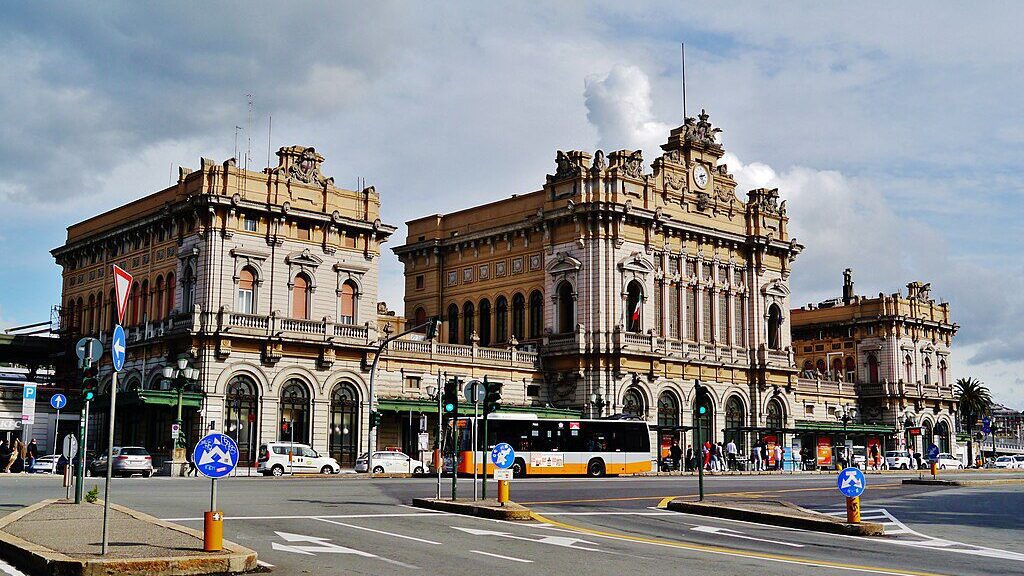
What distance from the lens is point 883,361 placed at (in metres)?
103

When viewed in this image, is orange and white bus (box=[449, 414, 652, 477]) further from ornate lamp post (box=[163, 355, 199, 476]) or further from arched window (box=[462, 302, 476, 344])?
arched window (box=[462, 302, 476, 344])

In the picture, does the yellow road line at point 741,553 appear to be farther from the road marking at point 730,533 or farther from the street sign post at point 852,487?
the street sign post at point 852,487

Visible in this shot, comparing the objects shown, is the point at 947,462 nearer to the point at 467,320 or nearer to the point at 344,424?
the point at 467,320

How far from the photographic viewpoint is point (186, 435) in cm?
5659

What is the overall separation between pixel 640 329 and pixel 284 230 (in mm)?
23195

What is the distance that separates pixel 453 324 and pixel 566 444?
85.6 ft

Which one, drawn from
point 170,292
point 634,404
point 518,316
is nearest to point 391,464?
point 170,292

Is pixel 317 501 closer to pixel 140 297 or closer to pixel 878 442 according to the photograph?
pixel 140 297

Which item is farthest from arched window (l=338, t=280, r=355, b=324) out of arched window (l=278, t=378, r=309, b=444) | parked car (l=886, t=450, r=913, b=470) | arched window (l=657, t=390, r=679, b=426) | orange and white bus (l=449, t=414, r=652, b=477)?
parked car (l=886, t=450, r=913, b=470)

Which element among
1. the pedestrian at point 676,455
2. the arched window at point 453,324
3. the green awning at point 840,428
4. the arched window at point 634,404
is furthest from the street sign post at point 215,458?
the green awning at point 840,428

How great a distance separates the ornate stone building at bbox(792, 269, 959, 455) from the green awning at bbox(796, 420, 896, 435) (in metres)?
0.41

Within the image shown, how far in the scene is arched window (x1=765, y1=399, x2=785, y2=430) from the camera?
8044 centimetres

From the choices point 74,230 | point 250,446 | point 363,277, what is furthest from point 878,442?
point 74,230

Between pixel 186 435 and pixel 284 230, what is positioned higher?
pixel 284 230
